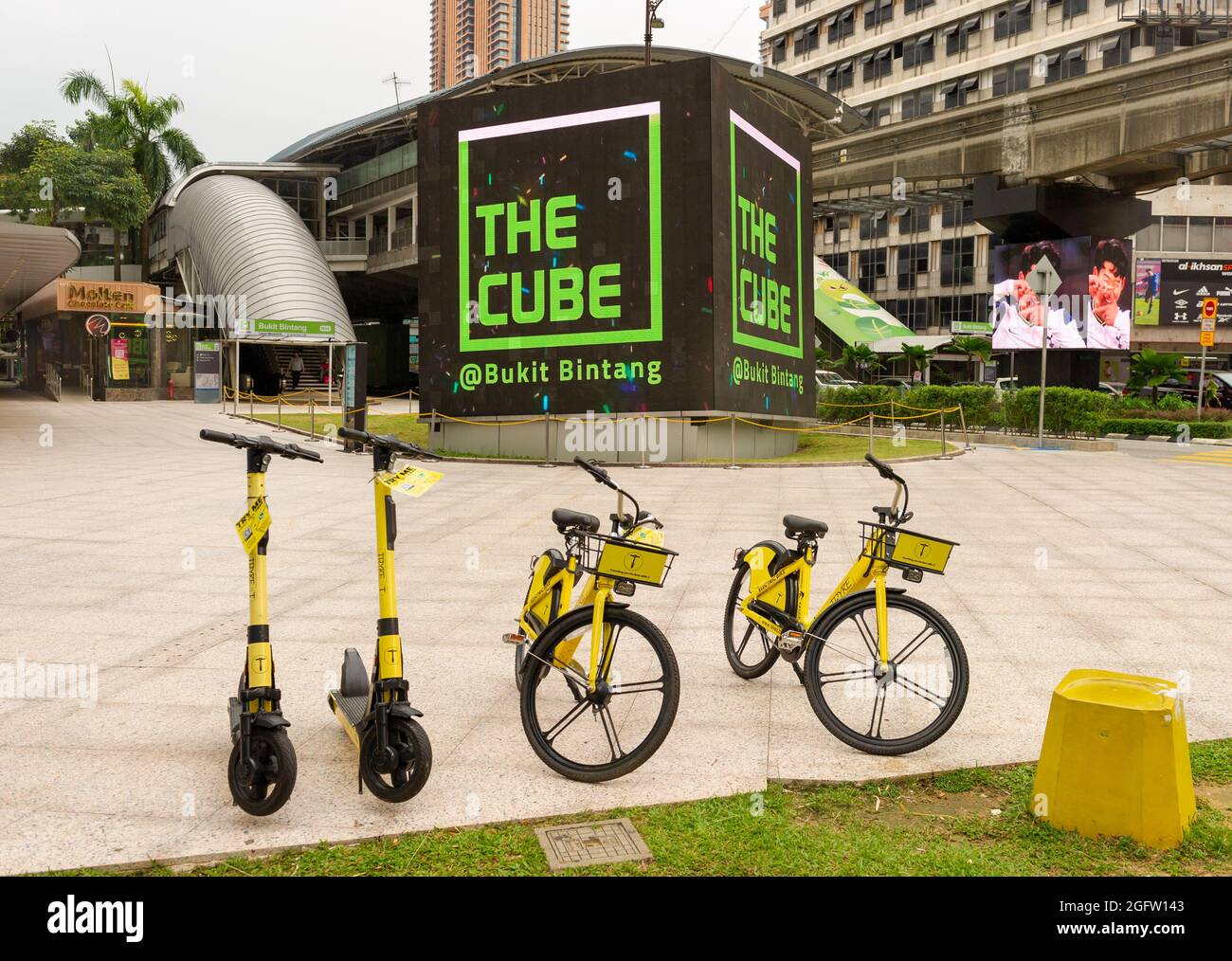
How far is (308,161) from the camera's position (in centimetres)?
6094

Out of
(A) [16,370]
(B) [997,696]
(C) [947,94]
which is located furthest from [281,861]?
(A) [16,370]

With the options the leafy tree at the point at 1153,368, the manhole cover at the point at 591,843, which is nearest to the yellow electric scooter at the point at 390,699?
the manhole cover at the point at 591,843

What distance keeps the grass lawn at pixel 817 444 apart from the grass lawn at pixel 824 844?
1573cm

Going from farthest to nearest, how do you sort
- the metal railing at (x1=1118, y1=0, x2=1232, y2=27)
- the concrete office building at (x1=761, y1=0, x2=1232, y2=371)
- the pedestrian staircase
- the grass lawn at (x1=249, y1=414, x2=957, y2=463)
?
the concrete office building at (x1=761, y1=0, x2=1232, y2=371) < the metal railing at (x1=1118, y1=0, x2=1232, y2=27) < the pedestrian staircase < the grass lawn at (x1=249, y1=414, x2=957, y2=463)

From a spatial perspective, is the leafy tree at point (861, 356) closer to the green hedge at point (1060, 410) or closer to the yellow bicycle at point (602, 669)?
the green hedge at point (1060, 410)

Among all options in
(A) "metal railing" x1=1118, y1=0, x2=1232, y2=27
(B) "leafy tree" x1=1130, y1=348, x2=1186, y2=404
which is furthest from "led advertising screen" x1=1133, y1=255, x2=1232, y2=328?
(B) "leafy tree" x1=1130, y1=348, x2=1186, y2=404

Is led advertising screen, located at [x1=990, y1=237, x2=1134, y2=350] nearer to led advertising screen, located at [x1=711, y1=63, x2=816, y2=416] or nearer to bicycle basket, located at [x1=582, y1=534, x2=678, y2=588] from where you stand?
led advertising screen, located at [x1=711, y1=63, x2=816, y2=416]

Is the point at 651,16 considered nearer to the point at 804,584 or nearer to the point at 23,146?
the point at 804,584

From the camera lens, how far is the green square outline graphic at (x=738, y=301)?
805 inches

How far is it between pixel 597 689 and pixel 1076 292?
3658 cm

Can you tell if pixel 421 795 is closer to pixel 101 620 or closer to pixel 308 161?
pixel 101 620

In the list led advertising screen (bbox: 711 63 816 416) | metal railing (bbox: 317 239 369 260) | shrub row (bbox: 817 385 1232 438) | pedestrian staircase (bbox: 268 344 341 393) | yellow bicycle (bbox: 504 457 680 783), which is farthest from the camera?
metal railing (bbox: 317 239 369 260)

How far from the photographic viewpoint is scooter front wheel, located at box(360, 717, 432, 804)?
3.99m
